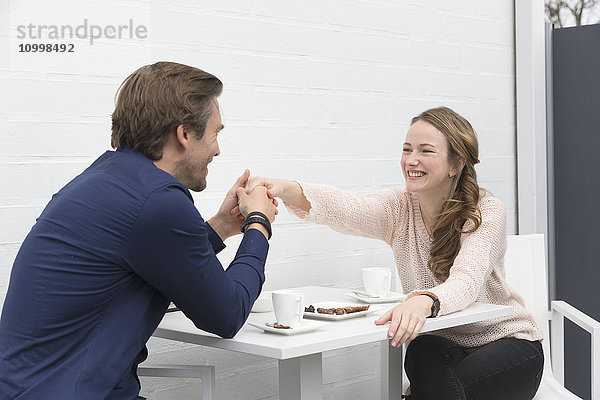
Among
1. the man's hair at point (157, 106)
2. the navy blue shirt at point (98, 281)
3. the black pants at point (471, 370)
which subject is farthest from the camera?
the black pants at point (471, 370)

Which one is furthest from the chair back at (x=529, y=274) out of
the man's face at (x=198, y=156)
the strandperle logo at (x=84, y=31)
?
the strandperle logo at (x=84, y=31)

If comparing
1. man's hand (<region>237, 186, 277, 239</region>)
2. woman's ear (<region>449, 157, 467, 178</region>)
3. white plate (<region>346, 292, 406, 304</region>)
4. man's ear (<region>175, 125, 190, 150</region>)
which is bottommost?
white plate (<region>346, 292, 406, 304</region>)

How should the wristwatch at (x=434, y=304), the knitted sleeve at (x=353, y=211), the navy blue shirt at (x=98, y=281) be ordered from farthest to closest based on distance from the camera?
the knitted sleeve at (x=353, y=211)
the wristwatch at (x=434, y=304)
the navy blue shirt at (x=98, y=281)

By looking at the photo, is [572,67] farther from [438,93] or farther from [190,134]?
[190,134]

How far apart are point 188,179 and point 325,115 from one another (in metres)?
1.03

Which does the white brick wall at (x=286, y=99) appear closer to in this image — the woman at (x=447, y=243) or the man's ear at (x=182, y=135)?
the woman at (x=447, y=243)

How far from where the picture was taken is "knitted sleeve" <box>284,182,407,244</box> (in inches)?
83.6

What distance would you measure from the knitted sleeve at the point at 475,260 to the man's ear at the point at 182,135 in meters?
0.66

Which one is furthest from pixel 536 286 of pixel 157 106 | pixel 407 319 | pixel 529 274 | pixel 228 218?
pixel 157 106

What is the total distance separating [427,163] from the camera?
2.08m

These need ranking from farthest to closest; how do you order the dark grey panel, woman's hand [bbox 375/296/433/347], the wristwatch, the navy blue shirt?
the dark grey panel → the wristwatch → woman's hand [bbox 375/296/433/347] → the navy blue shirt

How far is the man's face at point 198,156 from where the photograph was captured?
1.59 m

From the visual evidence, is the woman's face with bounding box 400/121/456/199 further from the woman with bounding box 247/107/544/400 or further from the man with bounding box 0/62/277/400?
the man with bounding box 0/62/277/400

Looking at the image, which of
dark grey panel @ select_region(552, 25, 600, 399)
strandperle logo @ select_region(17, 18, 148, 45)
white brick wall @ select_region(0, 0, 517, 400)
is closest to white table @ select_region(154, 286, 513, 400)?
white brick wall @ select_region(0, 0, 517, 400)
